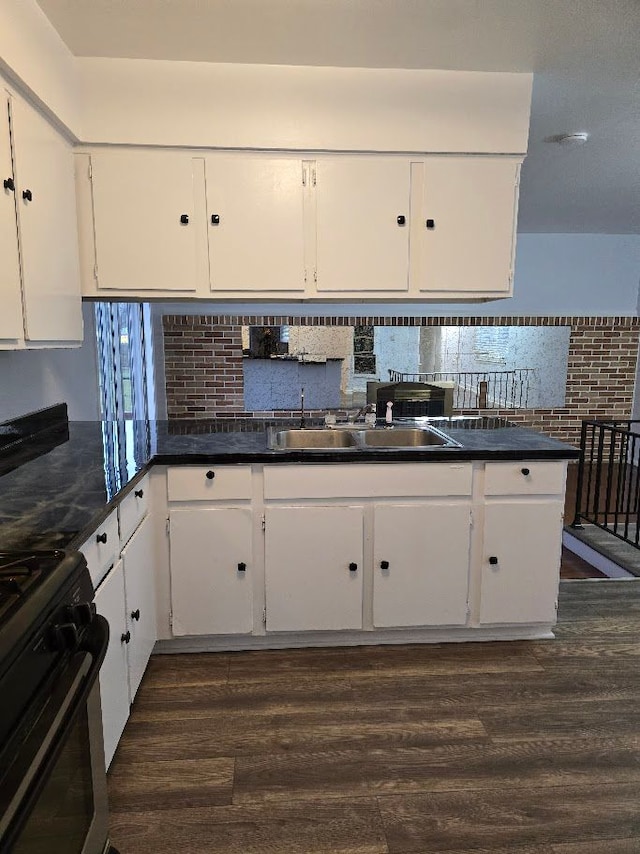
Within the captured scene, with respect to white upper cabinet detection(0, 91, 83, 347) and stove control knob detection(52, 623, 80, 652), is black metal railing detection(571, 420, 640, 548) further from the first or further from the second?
stove control knob detection(52, 623, 80, 652)

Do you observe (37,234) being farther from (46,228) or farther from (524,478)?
(524,478)

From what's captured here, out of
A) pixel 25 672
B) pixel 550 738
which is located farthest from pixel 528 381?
pixel 25 672

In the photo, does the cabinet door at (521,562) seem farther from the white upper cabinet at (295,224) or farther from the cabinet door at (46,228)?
the cabinet door at (46,228)

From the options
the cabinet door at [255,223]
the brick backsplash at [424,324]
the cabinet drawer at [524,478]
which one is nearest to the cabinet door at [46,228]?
the cabinet door at [255,223]

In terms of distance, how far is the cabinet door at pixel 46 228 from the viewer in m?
1.81

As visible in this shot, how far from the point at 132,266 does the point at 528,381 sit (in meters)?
4.80

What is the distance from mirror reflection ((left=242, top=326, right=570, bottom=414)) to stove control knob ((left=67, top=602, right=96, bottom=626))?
14.1 ft

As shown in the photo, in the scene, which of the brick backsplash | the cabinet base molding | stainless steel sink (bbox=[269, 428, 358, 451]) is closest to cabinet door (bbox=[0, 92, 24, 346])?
stainless steel sink (bbox=[269, 428, 358, 451])

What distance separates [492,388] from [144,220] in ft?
15.0

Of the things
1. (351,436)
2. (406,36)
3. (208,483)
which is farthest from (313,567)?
(406,36)

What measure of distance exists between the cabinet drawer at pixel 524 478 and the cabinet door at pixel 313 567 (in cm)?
59

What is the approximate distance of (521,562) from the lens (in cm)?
241

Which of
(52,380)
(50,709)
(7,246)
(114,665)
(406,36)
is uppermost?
(406,36)

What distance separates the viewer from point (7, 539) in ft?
4.18
